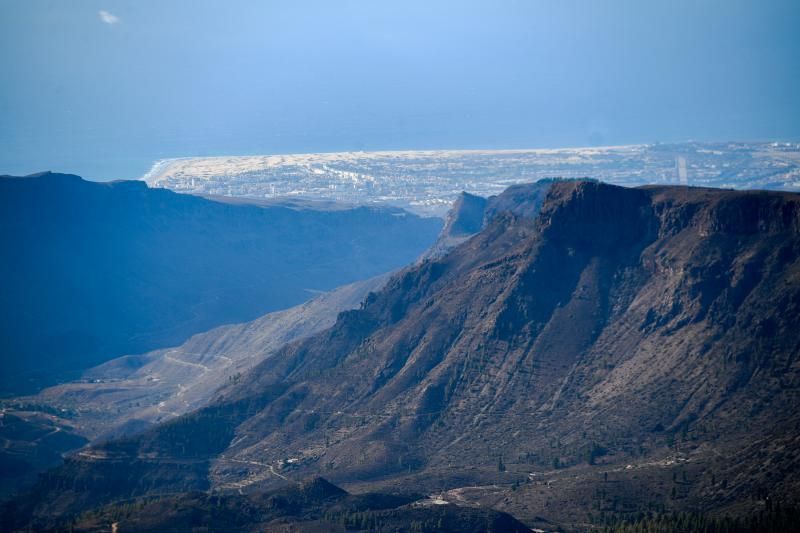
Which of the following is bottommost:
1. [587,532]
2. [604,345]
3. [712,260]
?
[587,532]

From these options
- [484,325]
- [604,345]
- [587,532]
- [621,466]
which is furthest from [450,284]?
[587,532]

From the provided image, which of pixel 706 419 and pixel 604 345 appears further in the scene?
pixel 604 345

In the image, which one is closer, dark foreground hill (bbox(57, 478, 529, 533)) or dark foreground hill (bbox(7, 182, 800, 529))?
dark foreground hill (bbox(57, 478, 529, 533))

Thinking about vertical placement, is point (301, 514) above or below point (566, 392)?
below

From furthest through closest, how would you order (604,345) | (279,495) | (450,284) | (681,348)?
(450,284)
(604,345)
(681,348)
(279,495)

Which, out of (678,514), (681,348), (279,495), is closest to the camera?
(678,514)

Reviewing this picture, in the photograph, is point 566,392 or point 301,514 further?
point 566,392

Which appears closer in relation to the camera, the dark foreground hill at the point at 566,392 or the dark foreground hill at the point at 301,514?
the dark foreground hill at the point at 301,514

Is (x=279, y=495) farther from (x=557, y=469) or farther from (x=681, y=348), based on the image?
(x=681, y=348)
